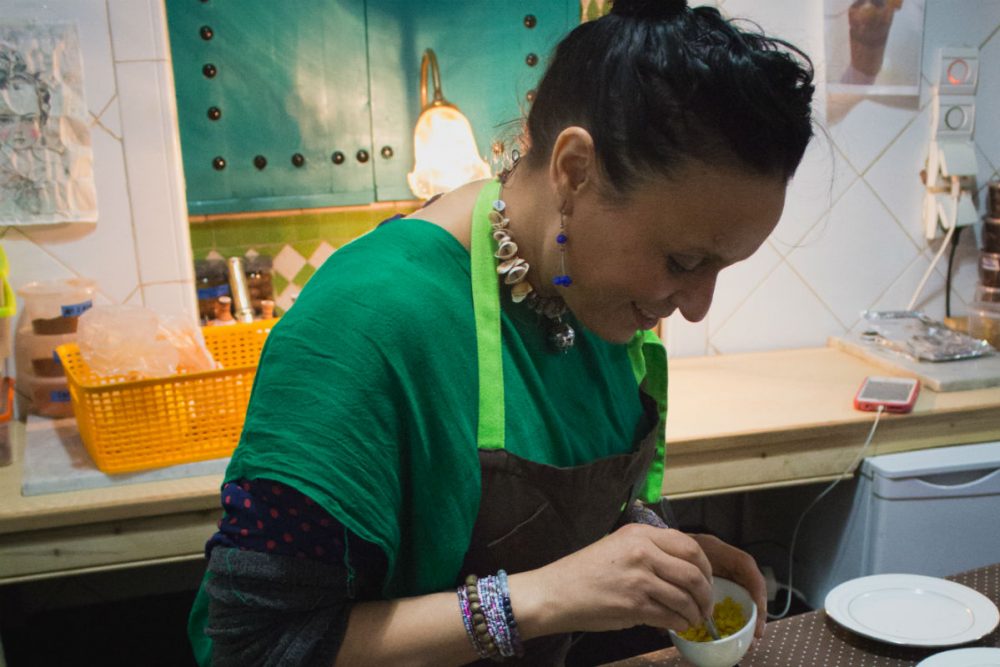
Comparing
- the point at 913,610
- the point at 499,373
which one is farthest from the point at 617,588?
the point at 913,610

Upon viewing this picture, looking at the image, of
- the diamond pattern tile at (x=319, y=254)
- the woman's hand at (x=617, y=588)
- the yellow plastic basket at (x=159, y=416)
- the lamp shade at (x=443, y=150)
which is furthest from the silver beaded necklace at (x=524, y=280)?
the diamond pattern tile at (x=319, y=254)

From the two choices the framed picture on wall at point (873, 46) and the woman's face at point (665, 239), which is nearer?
the woman's face at point (665, 239)

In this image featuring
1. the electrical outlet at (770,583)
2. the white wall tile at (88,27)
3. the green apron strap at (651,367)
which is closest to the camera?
the green apron strap at (651,367)

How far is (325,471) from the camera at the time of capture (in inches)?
27.3

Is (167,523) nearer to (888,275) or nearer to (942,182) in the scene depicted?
(888,275)

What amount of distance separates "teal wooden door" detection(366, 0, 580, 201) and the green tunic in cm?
118

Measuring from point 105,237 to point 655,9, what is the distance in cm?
141

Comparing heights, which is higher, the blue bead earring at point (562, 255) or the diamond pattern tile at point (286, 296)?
the blue bead earring at point (562, 255)

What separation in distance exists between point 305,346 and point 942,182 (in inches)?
83.1

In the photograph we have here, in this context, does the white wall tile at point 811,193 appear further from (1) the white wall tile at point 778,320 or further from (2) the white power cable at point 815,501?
(2) the white power cable at point 815,501

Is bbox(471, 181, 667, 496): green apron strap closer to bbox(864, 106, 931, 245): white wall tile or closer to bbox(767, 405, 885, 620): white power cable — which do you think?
bbox(767, 405, 885, 620): white power cable

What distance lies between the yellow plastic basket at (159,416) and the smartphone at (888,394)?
1.25 m

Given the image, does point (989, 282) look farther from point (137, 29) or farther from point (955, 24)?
point (137, 29)

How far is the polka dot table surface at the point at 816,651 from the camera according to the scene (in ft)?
3.22
